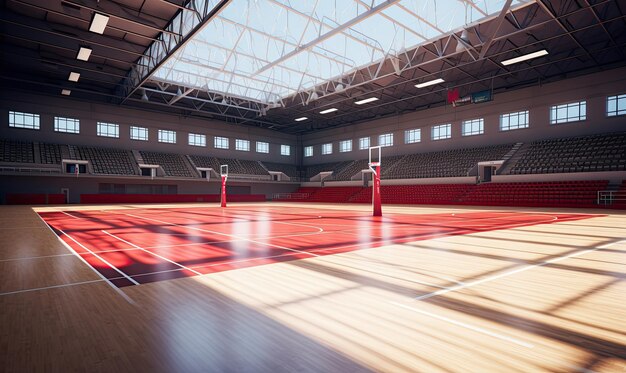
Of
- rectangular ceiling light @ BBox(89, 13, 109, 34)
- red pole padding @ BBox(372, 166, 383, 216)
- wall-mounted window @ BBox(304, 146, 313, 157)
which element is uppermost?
rectangular ceiling light @ BBox(89, 13, 109, 34)

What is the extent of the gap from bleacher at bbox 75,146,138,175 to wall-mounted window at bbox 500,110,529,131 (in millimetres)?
34369

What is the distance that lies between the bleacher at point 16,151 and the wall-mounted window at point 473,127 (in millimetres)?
38355

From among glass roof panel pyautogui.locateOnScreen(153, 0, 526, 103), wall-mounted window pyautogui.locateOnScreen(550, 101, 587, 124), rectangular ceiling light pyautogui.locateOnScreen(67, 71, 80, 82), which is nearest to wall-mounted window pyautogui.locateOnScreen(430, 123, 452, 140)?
wall-mounted window pyautogui.locateOnScreen(550, 101, 587, 124)

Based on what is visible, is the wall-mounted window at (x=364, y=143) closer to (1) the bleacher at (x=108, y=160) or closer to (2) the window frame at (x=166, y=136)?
(2) the window frame at (x=166, y=136)

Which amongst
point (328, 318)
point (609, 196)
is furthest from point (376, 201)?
point (609, 196)

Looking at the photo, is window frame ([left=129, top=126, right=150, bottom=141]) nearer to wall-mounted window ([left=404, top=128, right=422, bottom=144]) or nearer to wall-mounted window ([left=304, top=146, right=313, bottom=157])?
wall-mounted window ([left=304, top=146, right=313, bottom=157])

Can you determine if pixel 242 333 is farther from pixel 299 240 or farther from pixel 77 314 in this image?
pixel 299 240

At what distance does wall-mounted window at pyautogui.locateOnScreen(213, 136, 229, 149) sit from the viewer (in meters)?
40.9

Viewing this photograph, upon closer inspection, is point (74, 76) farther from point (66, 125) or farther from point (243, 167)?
point (243, 167)

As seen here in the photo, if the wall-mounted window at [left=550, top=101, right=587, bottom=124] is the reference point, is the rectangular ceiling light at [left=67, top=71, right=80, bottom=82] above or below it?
above

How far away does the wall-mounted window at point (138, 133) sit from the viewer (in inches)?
1379

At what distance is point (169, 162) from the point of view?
35625mm

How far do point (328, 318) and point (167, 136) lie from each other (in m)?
38.5

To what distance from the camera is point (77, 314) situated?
3.38m
